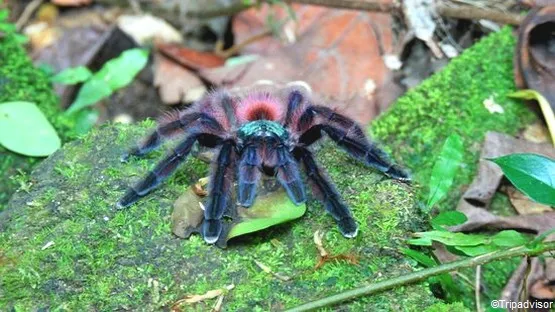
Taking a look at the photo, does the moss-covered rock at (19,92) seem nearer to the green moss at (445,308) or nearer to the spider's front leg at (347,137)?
the spider's front leg at (347,137)

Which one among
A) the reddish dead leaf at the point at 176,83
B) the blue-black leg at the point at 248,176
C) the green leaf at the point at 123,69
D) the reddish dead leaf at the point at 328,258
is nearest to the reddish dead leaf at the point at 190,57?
the reddish dead leaf at the point at 176,83

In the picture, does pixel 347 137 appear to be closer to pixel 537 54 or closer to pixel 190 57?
pixel 537 54

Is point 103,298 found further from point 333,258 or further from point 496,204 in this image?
point 496,204

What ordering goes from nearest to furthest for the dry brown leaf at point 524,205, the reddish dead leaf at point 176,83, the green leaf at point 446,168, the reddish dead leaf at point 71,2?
1. the green leaf at point 446,168
2. the dry brown leaf at point 524,205
3. the reddish dead leaf at point 176,83
4. the reddish dead leaf at point 71,2

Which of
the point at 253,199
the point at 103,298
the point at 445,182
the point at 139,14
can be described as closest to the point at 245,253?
the point at 253,199

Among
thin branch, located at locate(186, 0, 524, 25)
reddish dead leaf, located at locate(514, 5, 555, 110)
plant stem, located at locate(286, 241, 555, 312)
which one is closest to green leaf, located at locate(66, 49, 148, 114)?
thin branch, located at locate(186, 0, 524, 25)

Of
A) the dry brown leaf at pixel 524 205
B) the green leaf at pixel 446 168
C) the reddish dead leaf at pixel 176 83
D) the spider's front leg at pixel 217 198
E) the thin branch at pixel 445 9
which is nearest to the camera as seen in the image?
the spider's front leg at pixel 217 198
